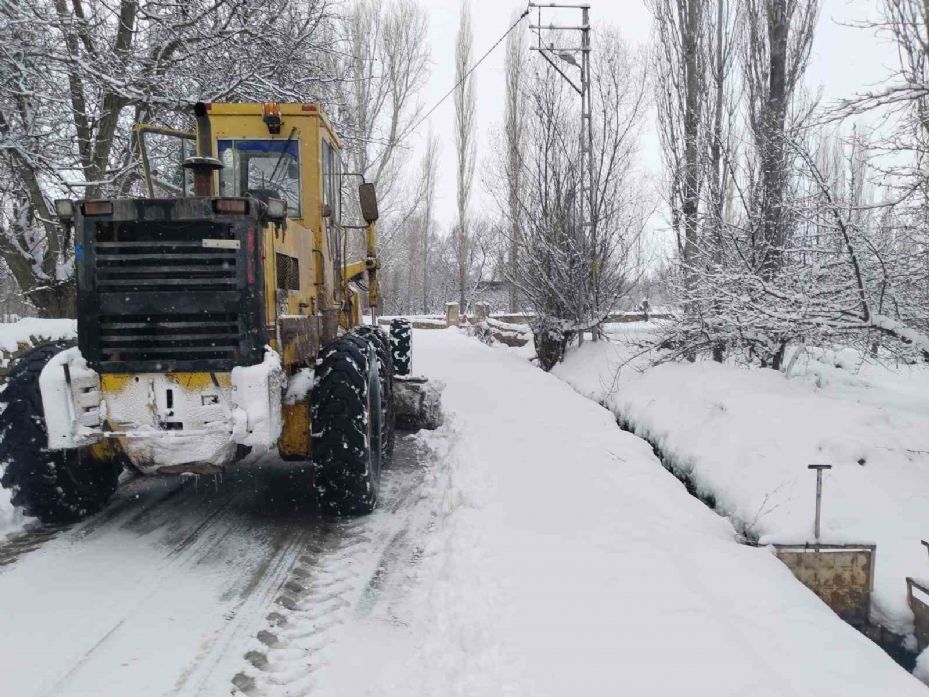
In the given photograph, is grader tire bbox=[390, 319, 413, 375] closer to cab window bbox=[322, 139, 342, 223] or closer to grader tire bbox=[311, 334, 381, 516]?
cab window bbox=[322, 139, 342, 223]

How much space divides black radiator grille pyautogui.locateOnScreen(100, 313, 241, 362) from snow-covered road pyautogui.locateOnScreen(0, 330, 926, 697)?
125 centimetres

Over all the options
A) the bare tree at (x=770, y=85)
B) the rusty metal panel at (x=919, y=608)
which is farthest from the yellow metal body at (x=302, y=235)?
the bare tree at (x=770, y=85)

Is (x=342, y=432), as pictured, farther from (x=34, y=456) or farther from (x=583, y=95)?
(x=583, y=95)

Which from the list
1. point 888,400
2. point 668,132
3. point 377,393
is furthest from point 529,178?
point 377,393

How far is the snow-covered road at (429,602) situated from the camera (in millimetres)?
3016

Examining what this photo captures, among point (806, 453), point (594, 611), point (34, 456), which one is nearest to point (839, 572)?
point (806, 453)

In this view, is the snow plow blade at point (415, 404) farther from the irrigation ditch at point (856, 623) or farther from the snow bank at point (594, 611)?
the irrigation ditch at point (856, 623)

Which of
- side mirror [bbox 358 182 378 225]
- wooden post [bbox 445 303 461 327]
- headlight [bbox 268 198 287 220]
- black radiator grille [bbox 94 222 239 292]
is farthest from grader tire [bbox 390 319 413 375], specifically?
wooden post [bbox 445 303 461 327]

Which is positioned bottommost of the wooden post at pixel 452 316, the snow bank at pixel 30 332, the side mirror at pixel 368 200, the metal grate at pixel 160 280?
the wooden post at pixel 452 316

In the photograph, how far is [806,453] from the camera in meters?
5.97

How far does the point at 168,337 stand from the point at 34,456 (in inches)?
50.3

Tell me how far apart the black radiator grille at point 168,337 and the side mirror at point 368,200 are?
1.91 m

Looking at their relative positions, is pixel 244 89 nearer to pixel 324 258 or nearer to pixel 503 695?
pixel 324 258

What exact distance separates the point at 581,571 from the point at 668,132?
34.2ft
